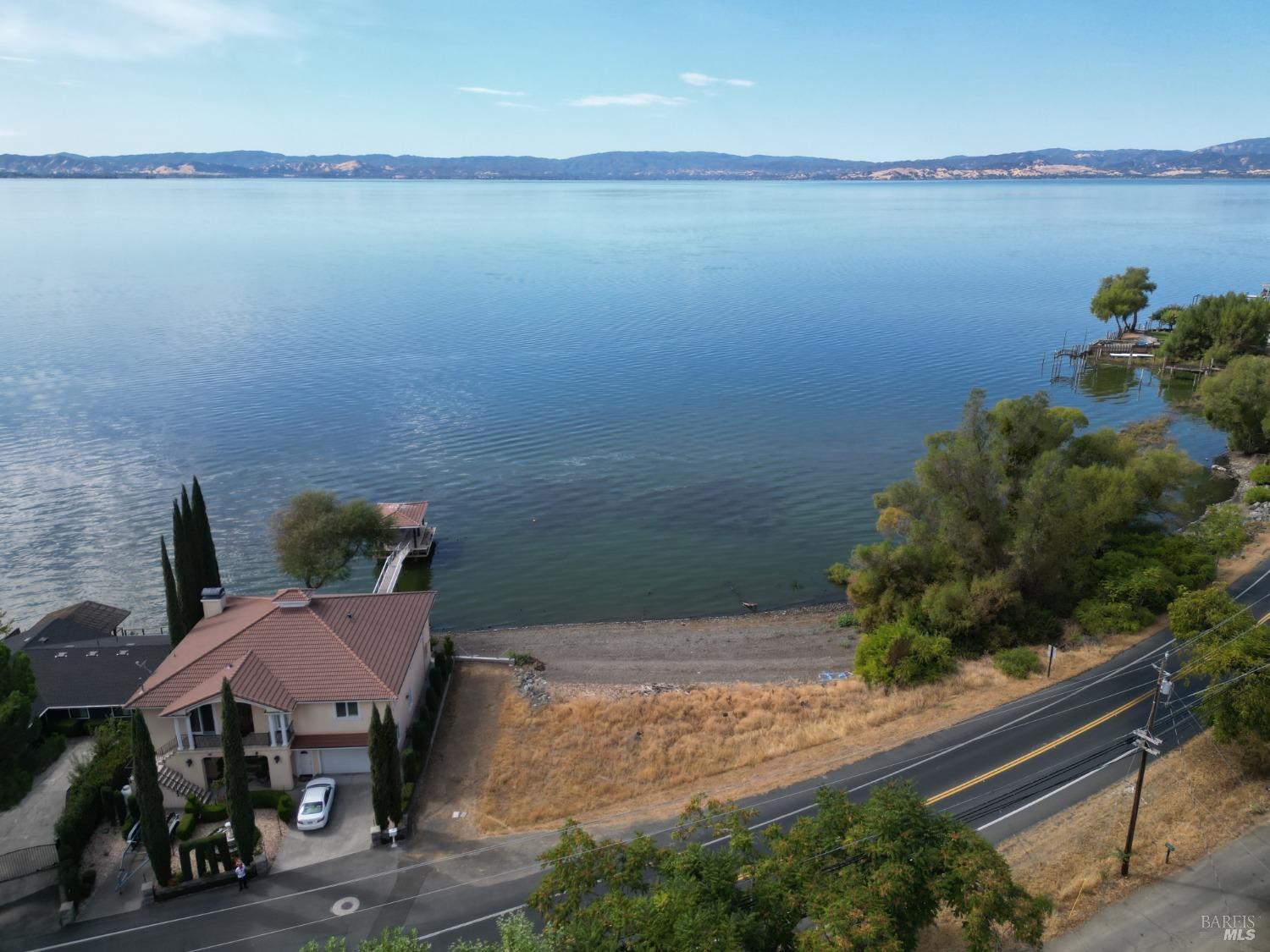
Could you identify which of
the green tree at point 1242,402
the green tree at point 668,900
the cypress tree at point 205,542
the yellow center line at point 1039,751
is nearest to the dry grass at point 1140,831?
the yellow center line at point 1039,751

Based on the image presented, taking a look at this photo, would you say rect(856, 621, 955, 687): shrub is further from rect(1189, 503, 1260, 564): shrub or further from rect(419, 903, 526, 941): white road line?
rect(419, 903, 526, 941): white road line

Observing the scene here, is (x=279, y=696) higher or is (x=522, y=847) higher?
(x=279, y=696)

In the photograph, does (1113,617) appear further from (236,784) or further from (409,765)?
(236,784)

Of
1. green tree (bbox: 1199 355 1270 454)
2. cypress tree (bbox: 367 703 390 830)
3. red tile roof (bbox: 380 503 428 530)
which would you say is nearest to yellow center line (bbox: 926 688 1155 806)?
cypress tree (bbox: 367 703 390 830)

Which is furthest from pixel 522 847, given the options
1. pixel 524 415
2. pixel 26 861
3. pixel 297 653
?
pixel 524 415

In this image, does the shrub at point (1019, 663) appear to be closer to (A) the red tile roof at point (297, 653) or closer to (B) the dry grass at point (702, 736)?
(B) the dry grass at point (702, 736)

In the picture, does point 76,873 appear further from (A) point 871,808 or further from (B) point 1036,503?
(B) point 1036,503
